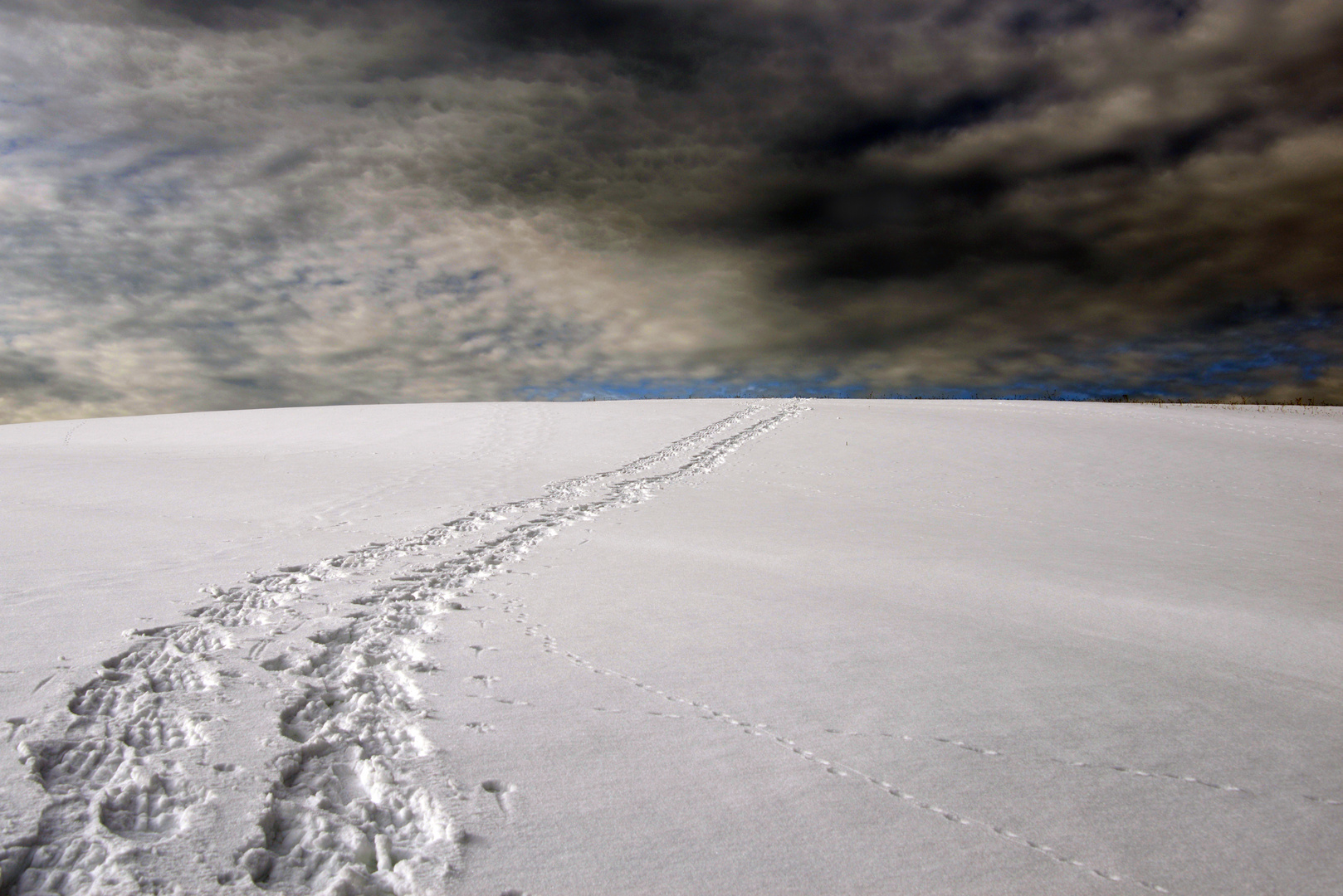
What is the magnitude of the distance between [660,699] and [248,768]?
72.2 inches

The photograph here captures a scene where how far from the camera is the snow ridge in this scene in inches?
84.0

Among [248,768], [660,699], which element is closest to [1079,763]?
[660,699]

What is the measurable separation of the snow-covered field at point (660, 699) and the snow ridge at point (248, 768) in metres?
0.01

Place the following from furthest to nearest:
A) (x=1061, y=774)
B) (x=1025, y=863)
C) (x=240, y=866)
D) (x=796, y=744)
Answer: (x=796, y=744), (x=1061, y=774), (x=1025, y=863), (x=240, y=866)

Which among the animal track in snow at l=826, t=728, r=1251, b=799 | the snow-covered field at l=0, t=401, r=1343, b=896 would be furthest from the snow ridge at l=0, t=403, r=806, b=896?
the animal track in snow at l=826, t=728, r=1251, b=799

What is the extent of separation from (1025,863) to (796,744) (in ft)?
3.31

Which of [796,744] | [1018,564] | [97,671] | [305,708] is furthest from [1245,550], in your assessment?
[97,671]

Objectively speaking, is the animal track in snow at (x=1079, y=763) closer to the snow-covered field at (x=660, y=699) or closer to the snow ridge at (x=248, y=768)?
the snow-covered field at (x=660, y=699)

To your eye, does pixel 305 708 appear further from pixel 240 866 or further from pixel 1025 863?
pixel 1025 863

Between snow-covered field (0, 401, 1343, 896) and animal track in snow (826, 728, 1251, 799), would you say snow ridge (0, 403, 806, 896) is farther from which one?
animal track in snow (826, 728, 1251, 799)

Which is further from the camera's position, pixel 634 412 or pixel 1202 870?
pixel 634 412

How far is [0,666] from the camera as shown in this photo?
353 centimetres

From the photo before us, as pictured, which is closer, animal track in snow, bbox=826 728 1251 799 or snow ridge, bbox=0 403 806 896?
snow ridge, bbox=0 403 806 896

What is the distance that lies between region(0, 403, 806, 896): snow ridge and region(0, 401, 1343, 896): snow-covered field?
15 mm
